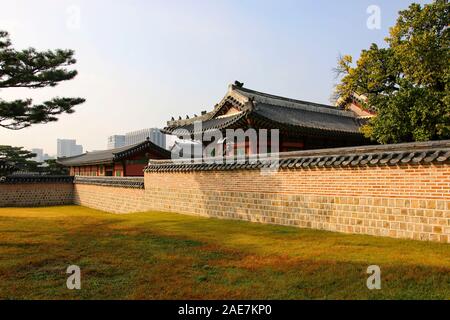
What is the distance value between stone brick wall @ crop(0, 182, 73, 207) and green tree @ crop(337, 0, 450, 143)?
23.9m

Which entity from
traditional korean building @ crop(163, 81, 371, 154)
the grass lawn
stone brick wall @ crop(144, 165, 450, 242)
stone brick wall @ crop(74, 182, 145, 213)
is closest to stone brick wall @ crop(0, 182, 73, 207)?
stone brick wall @ crop(74, 182, 145, 213)

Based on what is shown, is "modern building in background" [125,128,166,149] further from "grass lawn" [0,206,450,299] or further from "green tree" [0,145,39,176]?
"grass lawn" [0,206,450,299]

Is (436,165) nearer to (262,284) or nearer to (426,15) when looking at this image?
(262,284)

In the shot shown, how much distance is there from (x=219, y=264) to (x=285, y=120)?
39.1 ft

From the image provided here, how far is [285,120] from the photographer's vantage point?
1767 centimetres

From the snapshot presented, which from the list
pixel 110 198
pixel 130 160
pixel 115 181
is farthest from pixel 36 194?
pixel 115 181

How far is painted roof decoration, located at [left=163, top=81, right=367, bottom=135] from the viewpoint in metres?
17.6

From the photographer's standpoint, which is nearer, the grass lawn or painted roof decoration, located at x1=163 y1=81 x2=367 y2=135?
the grass lawn

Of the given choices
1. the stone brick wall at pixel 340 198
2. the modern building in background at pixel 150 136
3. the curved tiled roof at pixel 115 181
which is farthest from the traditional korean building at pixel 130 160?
the modern building in background at pixel 150 136

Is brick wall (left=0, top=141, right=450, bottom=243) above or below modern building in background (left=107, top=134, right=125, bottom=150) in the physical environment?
below

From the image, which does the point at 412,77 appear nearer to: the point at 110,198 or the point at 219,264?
the point at 219,264

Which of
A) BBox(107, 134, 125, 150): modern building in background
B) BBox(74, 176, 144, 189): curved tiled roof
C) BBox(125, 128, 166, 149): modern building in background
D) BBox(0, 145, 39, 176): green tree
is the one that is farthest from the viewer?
BBox(107, 134, 125, 150): modern building in background

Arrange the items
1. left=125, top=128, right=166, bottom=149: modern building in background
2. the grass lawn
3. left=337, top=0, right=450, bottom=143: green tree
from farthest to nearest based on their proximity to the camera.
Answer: left=125, top=128, right=166, bottom=149: modern building in background → left=337, top=0, right=450, bottom=143: green tree → the grass lawn

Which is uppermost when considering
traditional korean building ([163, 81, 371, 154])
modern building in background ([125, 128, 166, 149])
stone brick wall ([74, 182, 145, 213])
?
modern building in background ([125, 128, 166, 149])
